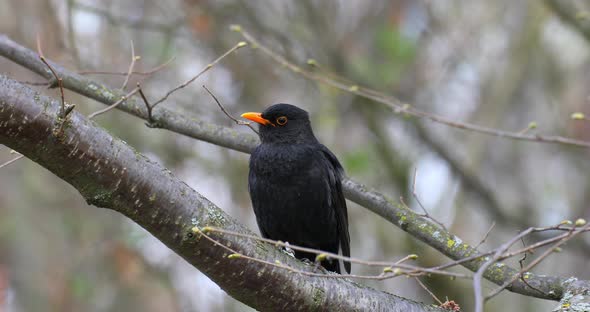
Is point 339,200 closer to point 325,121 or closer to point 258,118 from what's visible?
point 258,118

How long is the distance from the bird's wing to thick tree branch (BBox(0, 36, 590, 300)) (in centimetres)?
30

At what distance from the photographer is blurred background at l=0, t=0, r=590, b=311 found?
25.9 ft

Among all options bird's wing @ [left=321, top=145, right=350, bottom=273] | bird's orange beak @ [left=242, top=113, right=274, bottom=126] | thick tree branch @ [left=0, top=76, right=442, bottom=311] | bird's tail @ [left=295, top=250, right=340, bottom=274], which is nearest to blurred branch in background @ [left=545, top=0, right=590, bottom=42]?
bird's wing @ [left=321, top=145, right=350, bottom=273]

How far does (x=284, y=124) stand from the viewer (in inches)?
215

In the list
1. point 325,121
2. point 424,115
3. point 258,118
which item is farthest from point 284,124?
point 325,121

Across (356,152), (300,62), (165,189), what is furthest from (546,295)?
(300,62)

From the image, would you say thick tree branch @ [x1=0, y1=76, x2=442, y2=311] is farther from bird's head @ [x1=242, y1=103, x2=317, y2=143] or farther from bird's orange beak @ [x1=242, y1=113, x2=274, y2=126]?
bird's orange beak @ [x1=242, y1=113, x2=274, y2=126]

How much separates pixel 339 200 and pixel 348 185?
1.60 ft

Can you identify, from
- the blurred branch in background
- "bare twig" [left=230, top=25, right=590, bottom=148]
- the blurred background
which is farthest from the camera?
the blurred background

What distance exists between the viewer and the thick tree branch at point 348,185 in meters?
3.98

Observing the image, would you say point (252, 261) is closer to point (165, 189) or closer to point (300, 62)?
point (165, 189)

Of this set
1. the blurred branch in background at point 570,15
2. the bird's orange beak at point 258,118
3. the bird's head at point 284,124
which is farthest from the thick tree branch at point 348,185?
the blurred branch in background at point 570,15

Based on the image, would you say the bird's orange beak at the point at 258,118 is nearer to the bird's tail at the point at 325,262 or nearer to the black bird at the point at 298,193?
the black bird at the point at 298,193

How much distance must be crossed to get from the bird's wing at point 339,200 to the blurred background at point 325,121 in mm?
1991
